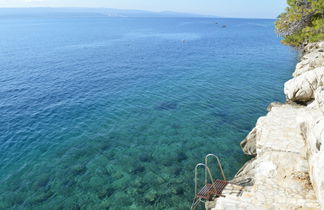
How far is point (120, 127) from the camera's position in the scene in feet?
90.6

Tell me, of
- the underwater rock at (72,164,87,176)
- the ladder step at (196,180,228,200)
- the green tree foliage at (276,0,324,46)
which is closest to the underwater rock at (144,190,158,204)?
the ladder step at (196,180,228,200)

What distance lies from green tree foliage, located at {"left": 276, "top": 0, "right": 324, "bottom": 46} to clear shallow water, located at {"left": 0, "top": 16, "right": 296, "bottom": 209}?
24.1ft

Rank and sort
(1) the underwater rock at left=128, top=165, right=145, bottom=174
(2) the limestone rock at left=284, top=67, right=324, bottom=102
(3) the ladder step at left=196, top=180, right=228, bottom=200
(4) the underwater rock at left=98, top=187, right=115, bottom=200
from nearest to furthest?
1. (3) the ladder step at left=196, top=180, right=228, bottom=200
2. (4) the underwater rock at left=98, top=187, right=115, bottom=200
3. (1) the underwater rock at left=128, top=165, right=145, bottom=174
4. (2) the limestone rock at left=284, top=67, right=324, bottom=102

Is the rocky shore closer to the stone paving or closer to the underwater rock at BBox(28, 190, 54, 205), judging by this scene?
the stone paving

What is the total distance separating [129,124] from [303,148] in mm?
18571

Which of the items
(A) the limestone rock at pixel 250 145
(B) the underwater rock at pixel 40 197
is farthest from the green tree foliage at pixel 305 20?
(B) the underwater rock at pixel 40 197

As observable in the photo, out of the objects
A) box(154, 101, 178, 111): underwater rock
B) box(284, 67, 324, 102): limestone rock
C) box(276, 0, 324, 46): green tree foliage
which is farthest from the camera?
box(276, 0, 324, 46): green tree foliage

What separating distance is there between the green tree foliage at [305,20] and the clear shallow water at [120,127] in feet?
24.1

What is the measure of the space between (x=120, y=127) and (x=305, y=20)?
4935 cm

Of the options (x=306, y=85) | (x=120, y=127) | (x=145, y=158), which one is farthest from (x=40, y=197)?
(x=306, y=85)

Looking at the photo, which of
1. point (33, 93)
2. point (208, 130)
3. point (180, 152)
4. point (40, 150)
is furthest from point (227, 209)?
point (33, 93)

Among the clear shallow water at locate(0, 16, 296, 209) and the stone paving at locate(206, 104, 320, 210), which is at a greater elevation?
the stone paving at locate(206, 104, 320, 210)

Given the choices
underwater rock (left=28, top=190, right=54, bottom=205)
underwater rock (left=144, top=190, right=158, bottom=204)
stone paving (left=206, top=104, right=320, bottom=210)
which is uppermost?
stone paving (left=206, top=104, right=320, bottom=210)

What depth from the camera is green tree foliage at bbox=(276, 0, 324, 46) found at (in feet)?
154
